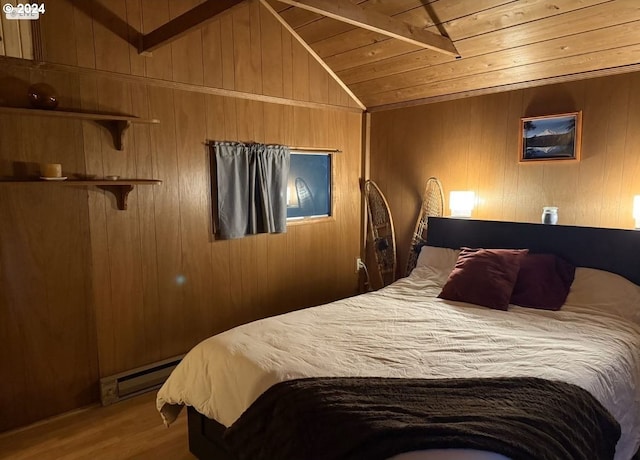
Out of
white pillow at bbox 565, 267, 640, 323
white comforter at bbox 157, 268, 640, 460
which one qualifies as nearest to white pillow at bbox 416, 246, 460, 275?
white comforter at bbox 157, 268, 640, 460

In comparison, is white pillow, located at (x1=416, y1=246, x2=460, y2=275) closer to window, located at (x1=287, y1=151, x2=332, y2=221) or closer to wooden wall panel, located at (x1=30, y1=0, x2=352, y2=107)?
window, located at (x1=287, y1=151, x2=332, y2=221)

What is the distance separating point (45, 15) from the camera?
2508 mm

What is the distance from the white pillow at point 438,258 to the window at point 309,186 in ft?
3.41

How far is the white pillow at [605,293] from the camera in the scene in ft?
8.37

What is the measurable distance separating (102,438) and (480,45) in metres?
3.44

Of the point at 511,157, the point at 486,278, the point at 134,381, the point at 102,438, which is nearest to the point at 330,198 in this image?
the point at 511,157

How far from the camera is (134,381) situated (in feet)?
9.83

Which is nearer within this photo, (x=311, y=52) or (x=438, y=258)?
(x=438, y=258)

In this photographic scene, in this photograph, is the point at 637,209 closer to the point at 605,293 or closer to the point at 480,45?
the point at 605,293

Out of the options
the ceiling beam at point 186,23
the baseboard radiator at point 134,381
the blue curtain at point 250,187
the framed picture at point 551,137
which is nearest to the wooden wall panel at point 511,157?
the framed picture at point 551,137

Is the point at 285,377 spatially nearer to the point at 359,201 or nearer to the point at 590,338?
the point at 590,338

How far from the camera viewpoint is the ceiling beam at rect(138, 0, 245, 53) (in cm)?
233

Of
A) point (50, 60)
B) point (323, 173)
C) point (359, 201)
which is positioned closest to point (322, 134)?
point (323, 173)

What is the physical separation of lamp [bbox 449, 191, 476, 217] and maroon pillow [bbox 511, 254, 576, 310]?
674mm
